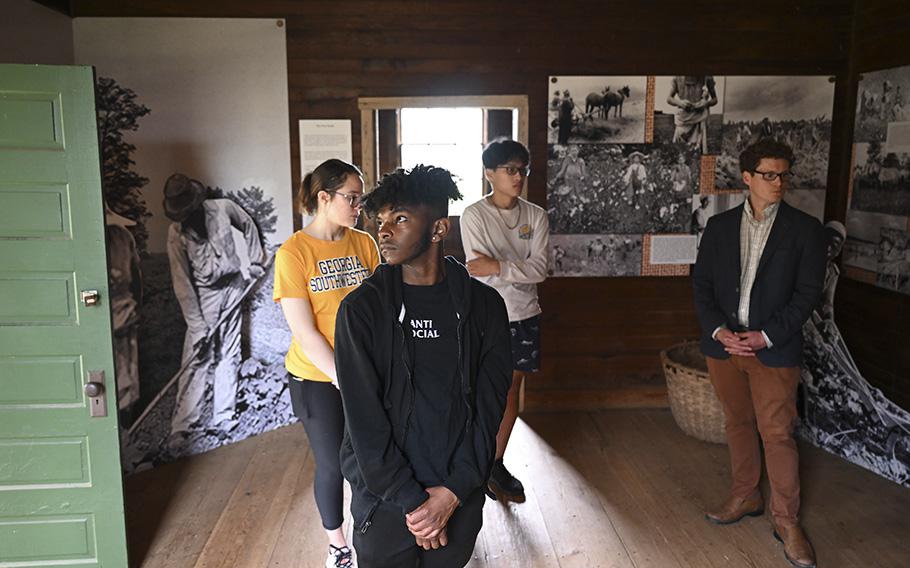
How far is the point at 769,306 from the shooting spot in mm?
3008

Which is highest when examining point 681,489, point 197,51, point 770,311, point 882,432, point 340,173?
point 197,51

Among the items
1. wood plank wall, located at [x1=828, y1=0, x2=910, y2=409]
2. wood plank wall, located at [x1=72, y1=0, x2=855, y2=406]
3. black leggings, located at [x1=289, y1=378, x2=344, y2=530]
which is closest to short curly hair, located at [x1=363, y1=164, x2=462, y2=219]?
black leggings, located at [x1=289, y1=378, x2=344, y2=530]

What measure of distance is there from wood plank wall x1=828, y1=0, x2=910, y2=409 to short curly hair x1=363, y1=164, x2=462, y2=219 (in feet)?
10.5

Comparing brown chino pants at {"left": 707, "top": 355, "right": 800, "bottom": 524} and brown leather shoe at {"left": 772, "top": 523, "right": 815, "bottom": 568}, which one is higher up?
brown chino pants at {"left": 707, "top": 355, "right": 800, "bottom": 524}

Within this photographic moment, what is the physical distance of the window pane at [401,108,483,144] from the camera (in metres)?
4.62

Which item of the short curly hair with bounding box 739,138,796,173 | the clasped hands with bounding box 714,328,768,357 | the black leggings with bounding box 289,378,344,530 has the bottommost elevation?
the black leggings with bounding box 289,378,344,530

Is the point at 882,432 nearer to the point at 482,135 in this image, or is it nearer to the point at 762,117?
the point at 762,117

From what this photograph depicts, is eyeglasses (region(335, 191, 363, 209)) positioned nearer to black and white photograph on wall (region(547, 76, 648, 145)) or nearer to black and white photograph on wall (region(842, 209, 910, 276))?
black and white photograph on wall (region(547, 76, 648, 145))

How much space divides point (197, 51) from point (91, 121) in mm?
1674

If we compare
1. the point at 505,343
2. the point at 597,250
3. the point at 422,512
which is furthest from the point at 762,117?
the point at 422,512

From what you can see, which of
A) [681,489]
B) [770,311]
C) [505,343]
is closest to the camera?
[505,343]

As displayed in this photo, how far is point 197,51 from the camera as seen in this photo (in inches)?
159

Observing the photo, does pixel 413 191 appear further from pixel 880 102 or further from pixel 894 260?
pixel 880 102

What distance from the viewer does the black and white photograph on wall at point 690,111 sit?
4.46m
